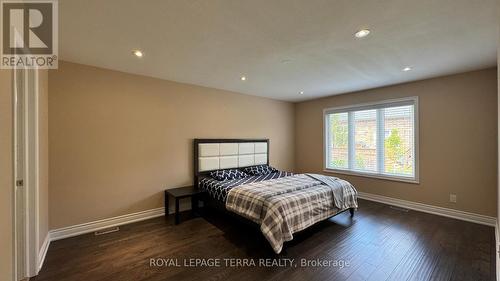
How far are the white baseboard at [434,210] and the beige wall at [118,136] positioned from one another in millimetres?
3408

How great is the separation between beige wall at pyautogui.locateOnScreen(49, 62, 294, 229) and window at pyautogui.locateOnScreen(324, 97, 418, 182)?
272cm

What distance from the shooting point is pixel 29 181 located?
2.00 metres

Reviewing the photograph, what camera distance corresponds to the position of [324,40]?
2.33 m

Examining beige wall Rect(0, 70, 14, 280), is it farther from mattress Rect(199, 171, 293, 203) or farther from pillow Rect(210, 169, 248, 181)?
pillow Rect(210, 169, 248, 181)

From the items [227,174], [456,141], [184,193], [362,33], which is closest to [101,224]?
[184,193]

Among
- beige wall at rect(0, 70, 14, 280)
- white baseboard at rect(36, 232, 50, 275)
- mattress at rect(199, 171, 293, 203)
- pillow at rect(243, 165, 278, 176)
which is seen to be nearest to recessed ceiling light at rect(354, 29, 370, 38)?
mattress at rect(199, 171, 293, 203)

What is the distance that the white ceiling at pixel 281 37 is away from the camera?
5.77 ft

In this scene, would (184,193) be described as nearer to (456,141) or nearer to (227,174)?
(227,174)

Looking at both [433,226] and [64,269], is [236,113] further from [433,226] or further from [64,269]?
[433,226]

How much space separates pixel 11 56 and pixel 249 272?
2.52 meters

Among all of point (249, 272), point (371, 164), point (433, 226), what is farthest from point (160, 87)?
point (433, 226)

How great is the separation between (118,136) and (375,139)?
4.84m

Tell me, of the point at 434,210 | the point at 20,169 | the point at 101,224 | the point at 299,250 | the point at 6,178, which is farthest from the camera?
the point at 434,210

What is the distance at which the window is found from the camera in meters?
4.00
